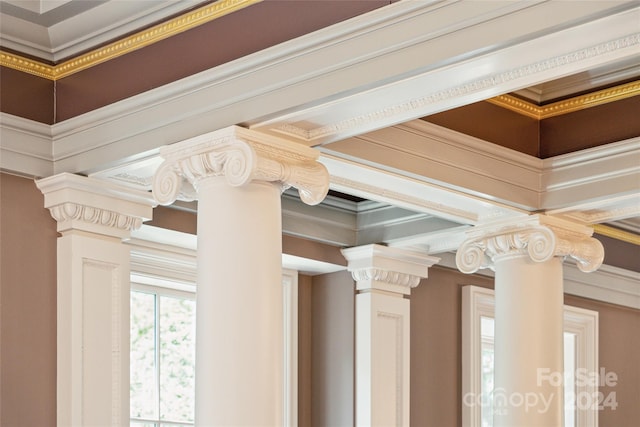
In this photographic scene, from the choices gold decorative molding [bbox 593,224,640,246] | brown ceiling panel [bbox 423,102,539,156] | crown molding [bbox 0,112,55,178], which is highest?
brown ceiling panel [bbox 423,102,539,156]

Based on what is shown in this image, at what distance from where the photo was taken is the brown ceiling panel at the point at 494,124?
19.0 ft

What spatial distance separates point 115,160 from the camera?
5258 millimetres

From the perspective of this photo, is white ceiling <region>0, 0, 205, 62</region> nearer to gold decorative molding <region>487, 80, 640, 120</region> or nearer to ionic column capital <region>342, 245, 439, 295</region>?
gold decorative molding <region>487, 80, 640, 120</region>

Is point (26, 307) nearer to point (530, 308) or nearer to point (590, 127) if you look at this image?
point (530, 308)

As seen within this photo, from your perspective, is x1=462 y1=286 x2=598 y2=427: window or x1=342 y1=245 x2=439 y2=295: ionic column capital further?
x1=462 y1=286 x2=598 y2=427: window

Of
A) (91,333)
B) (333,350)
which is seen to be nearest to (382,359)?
(333,350)

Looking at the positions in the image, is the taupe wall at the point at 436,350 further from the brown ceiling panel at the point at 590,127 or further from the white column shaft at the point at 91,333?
the white column shaft at the point at 91,333

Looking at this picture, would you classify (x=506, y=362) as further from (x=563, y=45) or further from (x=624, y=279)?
(x=624, y=279)

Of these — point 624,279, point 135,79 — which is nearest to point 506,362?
point 135,79

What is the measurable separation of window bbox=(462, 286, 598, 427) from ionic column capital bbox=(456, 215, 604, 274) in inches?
66.3

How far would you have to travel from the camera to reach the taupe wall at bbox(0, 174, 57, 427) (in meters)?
5.37

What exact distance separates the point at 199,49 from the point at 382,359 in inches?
122

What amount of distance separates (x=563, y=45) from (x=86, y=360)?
2.78 meters

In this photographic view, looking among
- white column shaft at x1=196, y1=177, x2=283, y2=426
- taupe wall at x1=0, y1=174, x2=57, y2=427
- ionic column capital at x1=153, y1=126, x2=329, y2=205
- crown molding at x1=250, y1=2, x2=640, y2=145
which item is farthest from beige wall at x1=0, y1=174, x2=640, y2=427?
crown molding at x1=250, y1=2, x2=640, y2=145
